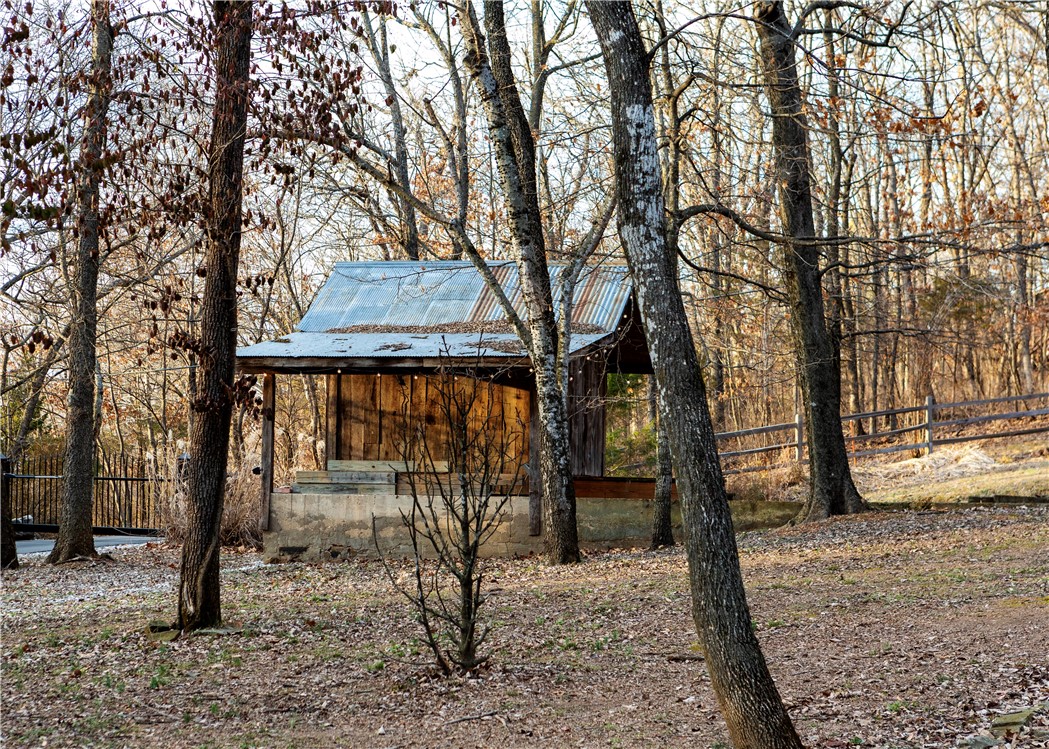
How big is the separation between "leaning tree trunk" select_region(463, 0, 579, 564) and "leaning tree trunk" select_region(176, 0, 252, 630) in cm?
384

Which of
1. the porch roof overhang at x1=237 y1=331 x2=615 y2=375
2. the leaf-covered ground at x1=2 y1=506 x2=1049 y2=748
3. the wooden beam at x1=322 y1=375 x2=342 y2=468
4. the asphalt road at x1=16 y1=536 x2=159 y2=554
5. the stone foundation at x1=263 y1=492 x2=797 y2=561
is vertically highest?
the porch roof overhang at x1=237 y1=331 x2=615 y2=375

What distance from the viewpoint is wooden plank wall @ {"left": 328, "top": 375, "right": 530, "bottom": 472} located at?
17109mm

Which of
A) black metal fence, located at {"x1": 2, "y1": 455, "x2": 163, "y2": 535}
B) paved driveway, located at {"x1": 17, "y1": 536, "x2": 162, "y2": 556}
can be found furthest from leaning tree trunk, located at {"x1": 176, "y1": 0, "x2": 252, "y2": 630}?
black metal fence, located at {"x1": 2, "y1": 455, "x2": 163, "y2": 535}

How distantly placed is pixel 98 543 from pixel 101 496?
4.55 meters

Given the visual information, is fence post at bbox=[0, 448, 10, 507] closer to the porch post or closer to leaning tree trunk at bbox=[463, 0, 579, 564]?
the porch post

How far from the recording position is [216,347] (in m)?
9.08

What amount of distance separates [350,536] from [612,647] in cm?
829

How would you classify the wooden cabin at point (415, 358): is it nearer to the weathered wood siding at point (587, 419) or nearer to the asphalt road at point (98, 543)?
the weathered wood siding at point (587, 419)

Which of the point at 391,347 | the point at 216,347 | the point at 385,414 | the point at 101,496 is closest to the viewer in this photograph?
the point at 216,347

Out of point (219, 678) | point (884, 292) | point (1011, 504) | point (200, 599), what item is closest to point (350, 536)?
point (200, 599)

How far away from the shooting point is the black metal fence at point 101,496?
71.9ft

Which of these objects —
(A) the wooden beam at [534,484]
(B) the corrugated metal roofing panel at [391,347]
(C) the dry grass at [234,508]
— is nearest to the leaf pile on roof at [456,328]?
(B) the corrugated metal roofing panel at [391,347]

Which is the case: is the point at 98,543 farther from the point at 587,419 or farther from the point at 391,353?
the point at 587,419

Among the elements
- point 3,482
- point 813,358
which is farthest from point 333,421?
point 813,358
